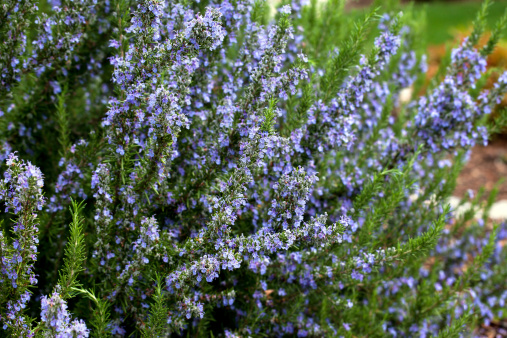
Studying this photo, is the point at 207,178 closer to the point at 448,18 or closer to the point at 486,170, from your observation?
the point at 486,170

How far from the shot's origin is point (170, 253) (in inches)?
74.0

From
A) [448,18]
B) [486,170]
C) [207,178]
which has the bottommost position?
[207,178]

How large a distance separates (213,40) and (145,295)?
1.06 meters

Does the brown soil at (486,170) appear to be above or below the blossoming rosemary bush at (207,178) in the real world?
above

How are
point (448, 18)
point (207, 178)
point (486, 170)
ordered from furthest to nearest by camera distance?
point (448, 18) → point (486, 170) → point (207, 178)

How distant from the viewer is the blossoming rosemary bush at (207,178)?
180 centimetres

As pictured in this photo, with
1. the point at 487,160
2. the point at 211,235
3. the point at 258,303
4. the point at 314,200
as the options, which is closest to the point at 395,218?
the point at 314,200

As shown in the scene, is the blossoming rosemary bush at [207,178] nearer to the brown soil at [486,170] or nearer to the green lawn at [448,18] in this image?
the brown soil at [486,170]

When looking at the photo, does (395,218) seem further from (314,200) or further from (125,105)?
(125,105)

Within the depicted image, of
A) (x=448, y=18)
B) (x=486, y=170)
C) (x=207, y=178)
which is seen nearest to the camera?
(x=207, y=178)

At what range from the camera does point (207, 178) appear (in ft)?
6.84

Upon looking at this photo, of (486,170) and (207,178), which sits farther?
(486,170)

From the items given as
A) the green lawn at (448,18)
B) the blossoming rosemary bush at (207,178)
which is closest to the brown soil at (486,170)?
the blossoming rosemary bush at (207,178)

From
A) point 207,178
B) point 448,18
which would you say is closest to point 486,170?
point 207,178
